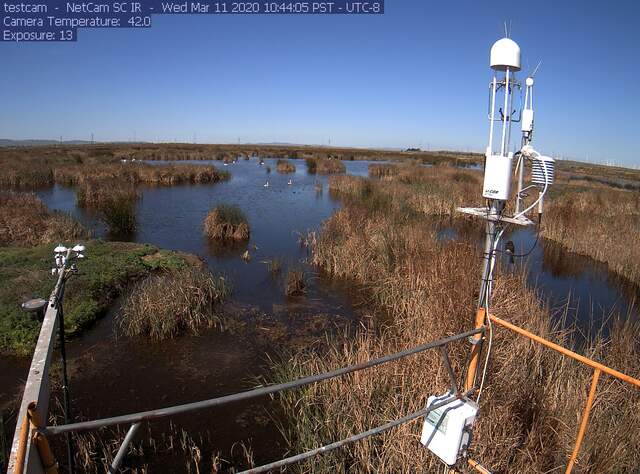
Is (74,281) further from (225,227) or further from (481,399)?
(481,399)

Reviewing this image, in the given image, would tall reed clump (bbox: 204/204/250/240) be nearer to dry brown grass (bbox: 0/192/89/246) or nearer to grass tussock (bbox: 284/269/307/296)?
dry brown grass (bbox: 0/192/89/246)

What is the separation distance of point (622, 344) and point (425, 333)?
89.5 inches

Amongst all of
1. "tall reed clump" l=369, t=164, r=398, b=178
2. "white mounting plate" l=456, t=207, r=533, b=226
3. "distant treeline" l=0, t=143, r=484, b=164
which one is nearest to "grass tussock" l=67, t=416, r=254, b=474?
"white mounting plate" l=456, t=207, r=533, b=226

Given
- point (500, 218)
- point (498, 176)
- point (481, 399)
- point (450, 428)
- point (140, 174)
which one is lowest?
point (481, 399)

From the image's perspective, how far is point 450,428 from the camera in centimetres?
267

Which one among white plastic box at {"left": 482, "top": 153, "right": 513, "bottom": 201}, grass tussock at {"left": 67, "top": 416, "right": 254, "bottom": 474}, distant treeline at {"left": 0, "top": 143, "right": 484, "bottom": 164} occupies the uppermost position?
distant treeline at {"left": 0, "top": 143, "right": 484, "bottom": 164}

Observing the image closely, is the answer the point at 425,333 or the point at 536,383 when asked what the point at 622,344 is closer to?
the point at 536,383

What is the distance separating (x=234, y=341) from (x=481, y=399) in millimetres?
4408

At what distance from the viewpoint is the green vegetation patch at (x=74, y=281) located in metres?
6.36

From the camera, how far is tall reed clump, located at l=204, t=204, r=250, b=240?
13.4 meters

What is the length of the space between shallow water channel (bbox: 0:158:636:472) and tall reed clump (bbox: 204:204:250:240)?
0.44m

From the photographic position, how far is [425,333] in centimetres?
475

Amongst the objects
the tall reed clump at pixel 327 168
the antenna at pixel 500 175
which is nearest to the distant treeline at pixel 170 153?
the tall reed clump at pixel 327 168

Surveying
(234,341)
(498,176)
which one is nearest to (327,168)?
(234,341)
